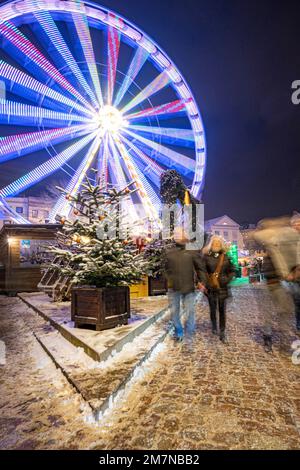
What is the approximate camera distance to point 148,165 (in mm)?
15000

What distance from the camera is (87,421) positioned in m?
2.01

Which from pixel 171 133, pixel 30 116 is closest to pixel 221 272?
pixel 30 116

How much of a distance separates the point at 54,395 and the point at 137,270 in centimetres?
243

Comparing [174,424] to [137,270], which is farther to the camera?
[137,270]

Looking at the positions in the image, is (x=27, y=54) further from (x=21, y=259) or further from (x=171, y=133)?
(x=21, y=259)

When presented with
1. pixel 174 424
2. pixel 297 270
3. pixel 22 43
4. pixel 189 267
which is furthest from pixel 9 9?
pixel 174 424

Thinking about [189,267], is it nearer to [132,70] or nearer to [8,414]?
[8,414]

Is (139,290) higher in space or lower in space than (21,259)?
lower

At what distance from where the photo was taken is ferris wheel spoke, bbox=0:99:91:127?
1071 cm

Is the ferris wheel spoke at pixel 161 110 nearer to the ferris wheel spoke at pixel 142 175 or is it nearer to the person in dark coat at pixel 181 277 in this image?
the ferris wheel spoke at pixel 142 175

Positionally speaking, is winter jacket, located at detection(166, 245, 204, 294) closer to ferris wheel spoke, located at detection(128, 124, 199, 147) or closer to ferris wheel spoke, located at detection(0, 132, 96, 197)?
ferris wheel spoke, located at detection(0, 132, 96, 197)

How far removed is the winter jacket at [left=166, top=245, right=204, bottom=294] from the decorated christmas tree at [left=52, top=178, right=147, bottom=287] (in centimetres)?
70

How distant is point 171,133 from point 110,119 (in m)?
3.54
